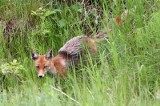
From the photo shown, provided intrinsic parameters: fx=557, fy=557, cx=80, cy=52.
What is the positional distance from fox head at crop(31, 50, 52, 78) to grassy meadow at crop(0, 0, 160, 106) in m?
0.09

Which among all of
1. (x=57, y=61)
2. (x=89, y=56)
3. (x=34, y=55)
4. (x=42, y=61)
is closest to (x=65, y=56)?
(x=57, y=61)

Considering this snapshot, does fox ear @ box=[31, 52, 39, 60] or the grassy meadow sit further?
fox ear @ box=[31, 52, 39, 60]

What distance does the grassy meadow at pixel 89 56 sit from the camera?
6.44 m

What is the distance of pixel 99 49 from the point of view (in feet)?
27.1

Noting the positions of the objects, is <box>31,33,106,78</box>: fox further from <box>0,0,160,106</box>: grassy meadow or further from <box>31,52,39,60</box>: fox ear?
<box>0,0,160,106</box>: grassy meadow

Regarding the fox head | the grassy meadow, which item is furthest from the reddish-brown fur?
the grassy meadow

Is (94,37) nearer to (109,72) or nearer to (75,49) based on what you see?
(75,49)

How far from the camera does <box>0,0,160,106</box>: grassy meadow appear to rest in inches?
253

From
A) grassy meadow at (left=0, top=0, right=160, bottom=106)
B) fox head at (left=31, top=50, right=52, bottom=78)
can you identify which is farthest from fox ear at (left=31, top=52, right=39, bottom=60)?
grassy meadow at (left=0, top=0, right=160, bottom=106)

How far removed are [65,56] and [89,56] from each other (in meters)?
1.18

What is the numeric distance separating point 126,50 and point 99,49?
33.2 inches

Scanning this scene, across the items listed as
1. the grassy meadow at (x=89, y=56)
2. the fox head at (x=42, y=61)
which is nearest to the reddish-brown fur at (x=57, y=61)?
the fox head at (x=42, y=61)

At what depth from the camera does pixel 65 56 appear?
29.4 feet

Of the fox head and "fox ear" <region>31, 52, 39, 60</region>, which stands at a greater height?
"fox ear" <region>31, 52, 39, 60</region>
